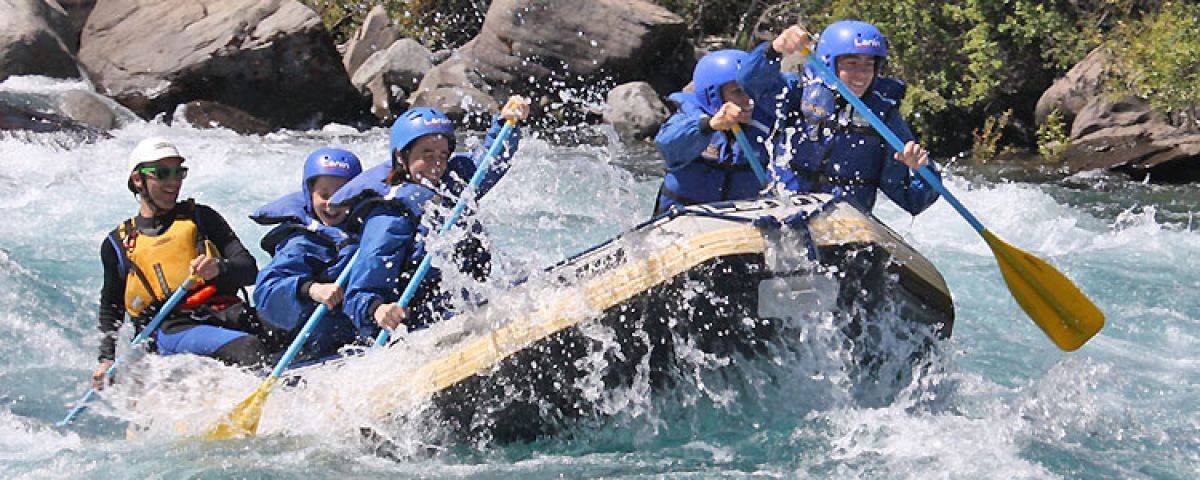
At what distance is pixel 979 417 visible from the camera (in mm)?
5281

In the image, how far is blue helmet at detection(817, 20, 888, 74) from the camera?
17.4 ft

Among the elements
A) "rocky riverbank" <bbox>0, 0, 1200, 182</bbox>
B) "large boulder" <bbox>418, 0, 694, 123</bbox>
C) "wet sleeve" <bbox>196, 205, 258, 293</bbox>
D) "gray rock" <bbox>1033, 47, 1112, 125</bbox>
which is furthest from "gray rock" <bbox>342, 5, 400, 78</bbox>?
"wet sleeve" <bbox>196, 205, 258, 293</bbox>

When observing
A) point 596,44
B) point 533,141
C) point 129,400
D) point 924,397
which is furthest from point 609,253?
point 596,44

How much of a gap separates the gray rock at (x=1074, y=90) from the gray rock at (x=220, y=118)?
803 cm

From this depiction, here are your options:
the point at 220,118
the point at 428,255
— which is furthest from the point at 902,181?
the point at 220,118

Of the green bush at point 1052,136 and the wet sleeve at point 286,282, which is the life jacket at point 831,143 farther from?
the green bush at point 1052,136

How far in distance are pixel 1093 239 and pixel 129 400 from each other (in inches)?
267

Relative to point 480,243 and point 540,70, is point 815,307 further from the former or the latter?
point 540,70

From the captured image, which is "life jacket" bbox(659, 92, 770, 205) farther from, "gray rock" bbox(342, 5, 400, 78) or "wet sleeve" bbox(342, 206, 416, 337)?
"gray rock" bbox(342, 5, 400, 78)

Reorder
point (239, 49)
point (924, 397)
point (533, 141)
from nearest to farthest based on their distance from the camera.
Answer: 1. point (924, 397)
2. point (533, 141)
3. point (239, 49)

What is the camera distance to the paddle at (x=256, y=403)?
503 cm

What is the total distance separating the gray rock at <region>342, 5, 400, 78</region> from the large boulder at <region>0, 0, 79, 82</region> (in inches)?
151

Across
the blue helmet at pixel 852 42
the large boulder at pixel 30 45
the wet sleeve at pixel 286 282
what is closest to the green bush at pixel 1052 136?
the blue helmet at pixel 852 42

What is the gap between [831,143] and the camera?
5418 millimetres
